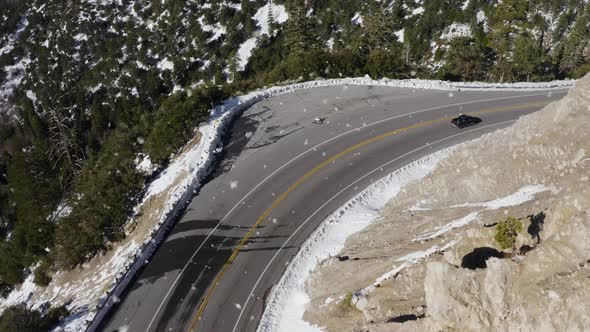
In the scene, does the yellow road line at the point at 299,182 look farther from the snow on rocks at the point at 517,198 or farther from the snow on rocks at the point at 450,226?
the snow on rocks at the point at 517,198

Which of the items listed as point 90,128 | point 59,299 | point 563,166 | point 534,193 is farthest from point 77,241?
point 90,128

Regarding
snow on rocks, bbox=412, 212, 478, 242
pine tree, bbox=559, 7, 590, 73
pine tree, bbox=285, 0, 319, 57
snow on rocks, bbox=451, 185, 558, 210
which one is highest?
pine tree, bbox=285, 0, 319, 57

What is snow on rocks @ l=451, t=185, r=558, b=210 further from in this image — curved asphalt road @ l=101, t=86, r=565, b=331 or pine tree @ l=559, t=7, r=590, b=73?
pine tree @ l=559, t=7, r=590, b=73

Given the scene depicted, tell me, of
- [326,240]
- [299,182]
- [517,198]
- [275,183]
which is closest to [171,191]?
[275,183]

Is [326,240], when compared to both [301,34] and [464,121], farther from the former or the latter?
[301,34]

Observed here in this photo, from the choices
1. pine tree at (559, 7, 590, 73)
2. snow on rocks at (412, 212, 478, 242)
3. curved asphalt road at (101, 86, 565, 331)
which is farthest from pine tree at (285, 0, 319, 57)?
snow on rocks at (412, 212, 478, 242)

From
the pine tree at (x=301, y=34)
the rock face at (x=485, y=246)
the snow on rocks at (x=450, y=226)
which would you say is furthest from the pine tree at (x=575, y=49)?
the snow on rocks at (x=450, y=226)

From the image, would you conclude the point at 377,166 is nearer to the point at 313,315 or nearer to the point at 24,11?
the point at 313,315
